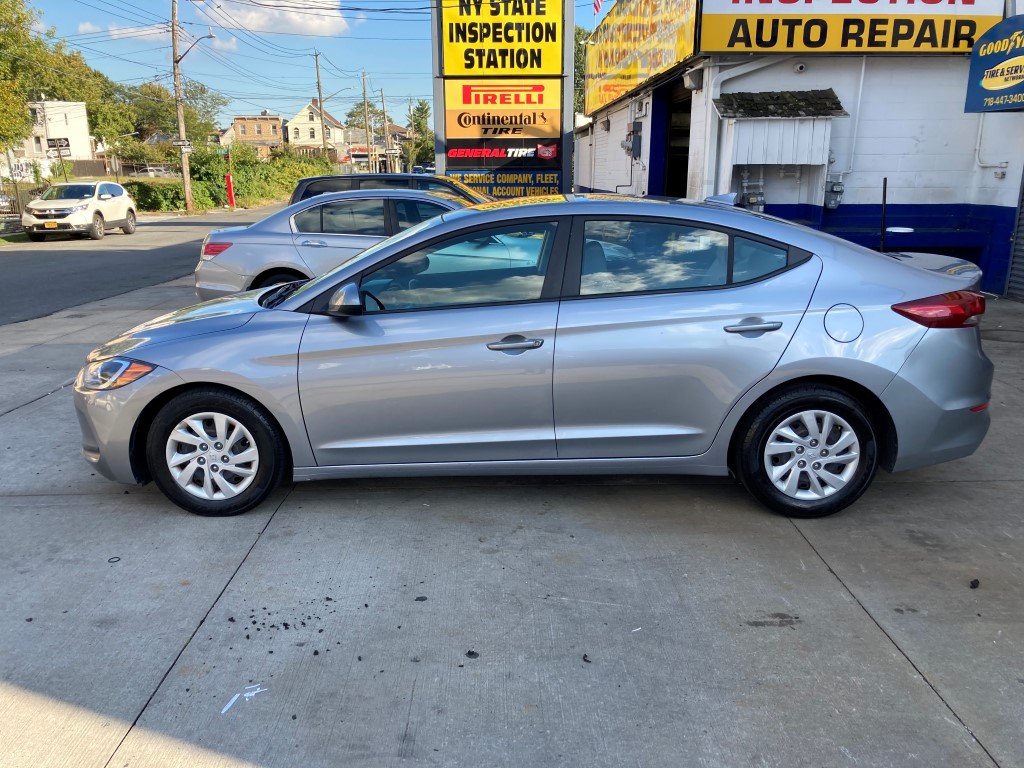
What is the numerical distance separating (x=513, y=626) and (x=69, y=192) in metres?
24.5

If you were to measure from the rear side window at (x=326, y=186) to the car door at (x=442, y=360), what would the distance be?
612 centimetres

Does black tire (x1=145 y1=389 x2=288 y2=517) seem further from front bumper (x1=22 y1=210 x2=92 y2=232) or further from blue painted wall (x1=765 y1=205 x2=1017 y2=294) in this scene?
front bumper (x1=22 y1=210 x2=92 y2=232)

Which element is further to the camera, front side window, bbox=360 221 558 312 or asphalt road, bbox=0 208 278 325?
asphalt road, bbox=0 208 278 325

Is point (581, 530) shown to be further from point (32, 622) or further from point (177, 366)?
point (32, 622)

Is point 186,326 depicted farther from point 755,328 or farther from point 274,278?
point 274,278

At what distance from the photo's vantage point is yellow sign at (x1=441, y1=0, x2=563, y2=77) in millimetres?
12742

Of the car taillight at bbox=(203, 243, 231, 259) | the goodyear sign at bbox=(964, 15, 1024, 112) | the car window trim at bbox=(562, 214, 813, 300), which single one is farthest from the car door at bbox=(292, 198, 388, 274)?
the goodyear sign at bbox=(964, 15, 1024, 112)

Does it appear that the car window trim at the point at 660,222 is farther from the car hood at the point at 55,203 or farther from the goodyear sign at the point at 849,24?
the car hood at the point at 55,203

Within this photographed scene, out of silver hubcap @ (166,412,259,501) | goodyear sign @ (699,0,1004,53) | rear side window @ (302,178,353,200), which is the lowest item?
silver hubcap @ (166,412,259,501)

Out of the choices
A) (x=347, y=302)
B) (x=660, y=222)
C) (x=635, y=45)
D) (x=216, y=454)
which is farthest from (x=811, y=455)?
(x=635, y=45)

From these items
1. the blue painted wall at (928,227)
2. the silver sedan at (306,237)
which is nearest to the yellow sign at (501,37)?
the blue painted wall at (928,227)

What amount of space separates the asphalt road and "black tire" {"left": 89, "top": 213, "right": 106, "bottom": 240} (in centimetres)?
26

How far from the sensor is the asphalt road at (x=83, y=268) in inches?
482

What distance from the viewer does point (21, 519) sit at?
13.9ft
